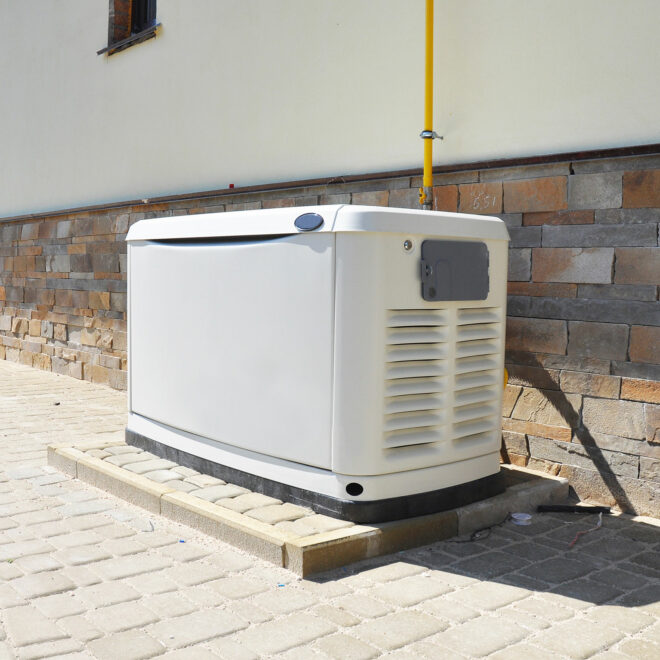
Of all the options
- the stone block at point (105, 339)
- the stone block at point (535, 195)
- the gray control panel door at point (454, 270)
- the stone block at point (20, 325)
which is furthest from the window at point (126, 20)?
the gray control panel door at point (454, 270)

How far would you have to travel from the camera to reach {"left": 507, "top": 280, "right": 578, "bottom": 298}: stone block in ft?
14.0

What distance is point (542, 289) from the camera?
4391 millimetres

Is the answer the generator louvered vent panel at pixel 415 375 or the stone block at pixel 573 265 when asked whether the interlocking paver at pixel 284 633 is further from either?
the stone block at pixel 573 265

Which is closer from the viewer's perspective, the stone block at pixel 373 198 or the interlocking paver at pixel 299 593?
the interlocking paver at pixel 299 593

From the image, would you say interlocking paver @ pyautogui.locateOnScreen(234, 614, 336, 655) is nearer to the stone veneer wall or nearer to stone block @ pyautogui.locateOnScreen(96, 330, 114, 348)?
the stone veneer wall

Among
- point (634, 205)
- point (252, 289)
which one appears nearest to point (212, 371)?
point (252, 289)

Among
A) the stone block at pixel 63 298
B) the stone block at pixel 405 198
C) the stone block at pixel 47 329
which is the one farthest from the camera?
the stone block at pixel 47 329

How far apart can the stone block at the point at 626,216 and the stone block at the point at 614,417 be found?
895 millimetres

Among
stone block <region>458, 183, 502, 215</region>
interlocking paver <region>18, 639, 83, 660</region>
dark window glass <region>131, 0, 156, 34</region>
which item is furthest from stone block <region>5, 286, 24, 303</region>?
interlocking paver <region>18, 639, 83, 660</region>

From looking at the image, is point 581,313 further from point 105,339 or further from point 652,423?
point 105,339

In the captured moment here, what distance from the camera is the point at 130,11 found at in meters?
8.28

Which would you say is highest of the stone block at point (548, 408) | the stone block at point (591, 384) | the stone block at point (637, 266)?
the stone block at point (637, 266)

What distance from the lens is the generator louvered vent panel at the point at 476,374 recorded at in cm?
364

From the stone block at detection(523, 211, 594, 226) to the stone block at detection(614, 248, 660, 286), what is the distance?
251mm
